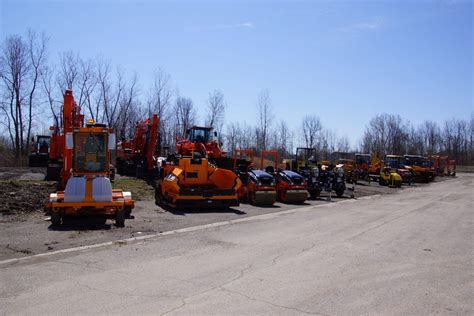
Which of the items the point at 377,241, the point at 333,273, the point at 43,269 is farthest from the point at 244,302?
the point at 377,241

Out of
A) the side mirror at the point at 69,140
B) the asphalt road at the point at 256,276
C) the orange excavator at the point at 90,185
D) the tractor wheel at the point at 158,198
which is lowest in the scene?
the asphalt road at the point at 256,276

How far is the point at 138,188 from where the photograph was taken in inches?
875

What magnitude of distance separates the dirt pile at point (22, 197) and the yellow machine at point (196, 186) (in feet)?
14.4

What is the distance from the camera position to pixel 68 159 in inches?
599

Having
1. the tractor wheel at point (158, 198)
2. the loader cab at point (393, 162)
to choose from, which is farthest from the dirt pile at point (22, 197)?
the loader cab at point (393, 162)

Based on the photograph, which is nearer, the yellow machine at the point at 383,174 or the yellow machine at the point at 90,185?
the yellow machine at the point at 90,185

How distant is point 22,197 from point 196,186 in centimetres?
628

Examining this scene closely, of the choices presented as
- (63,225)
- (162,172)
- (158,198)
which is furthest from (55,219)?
(162,172)

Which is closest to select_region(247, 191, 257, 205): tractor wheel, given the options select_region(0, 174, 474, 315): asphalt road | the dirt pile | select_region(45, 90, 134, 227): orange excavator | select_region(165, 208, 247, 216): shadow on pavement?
select_region(165, 208, 247, 216): shadow on pavement

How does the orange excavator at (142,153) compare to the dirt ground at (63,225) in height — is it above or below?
above

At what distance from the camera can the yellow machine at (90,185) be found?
39.0 feet

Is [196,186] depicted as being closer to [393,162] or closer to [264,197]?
[264,197]

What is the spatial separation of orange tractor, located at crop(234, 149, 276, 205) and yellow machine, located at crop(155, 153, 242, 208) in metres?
2.54

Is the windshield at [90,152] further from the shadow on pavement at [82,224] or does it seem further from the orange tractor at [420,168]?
the orange tractor at [420,168]
